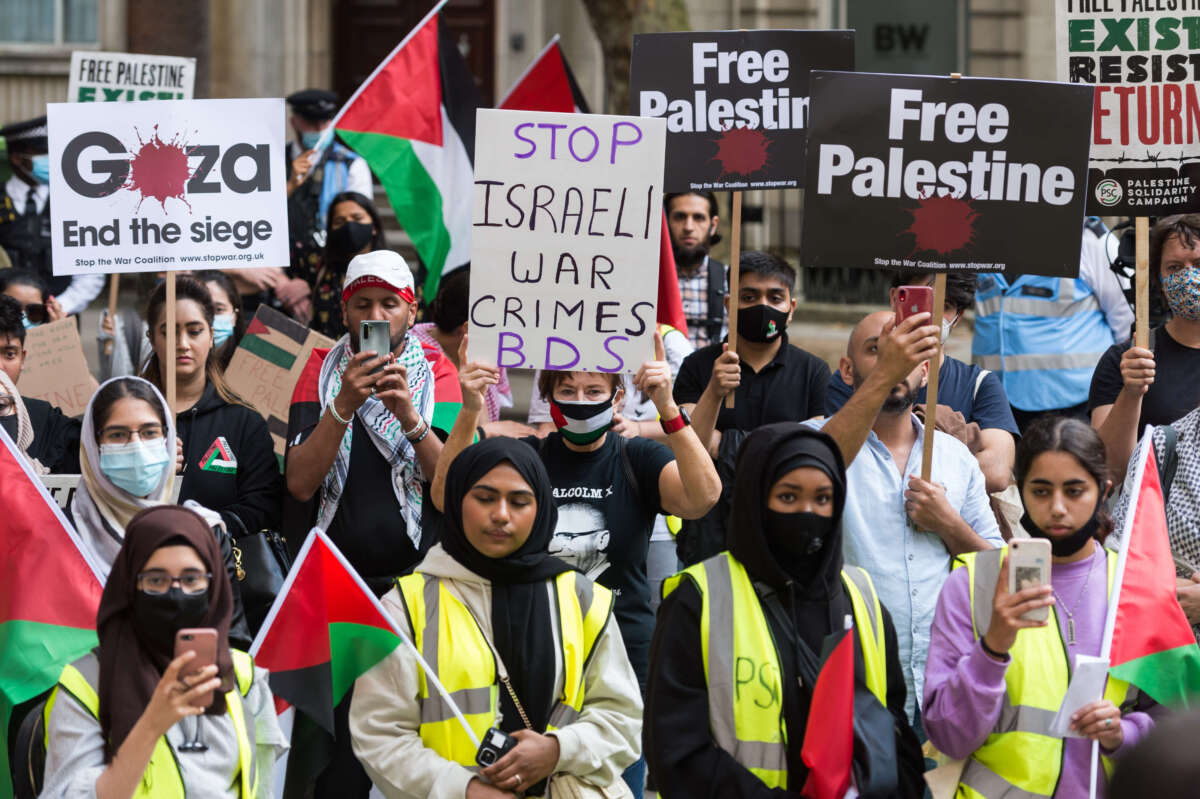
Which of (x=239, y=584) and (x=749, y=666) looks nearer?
(x=749, y=666)

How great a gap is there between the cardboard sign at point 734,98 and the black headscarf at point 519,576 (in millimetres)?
2228

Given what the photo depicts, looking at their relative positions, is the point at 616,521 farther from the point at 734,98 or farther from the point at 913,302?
the point at 734,98

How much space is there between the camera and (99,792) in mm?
3576

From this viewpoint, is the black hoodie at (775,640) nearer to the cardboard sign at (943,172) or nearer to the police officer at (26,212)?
the cardboard sign at (943,172)

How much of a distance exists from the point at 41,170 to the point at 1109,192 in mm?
6457

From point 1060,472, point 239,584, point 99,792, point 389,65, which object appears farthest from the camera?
point 389,65

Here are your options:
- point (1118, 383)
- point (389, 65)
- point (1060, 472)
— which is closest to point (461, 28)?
point (389, 65)

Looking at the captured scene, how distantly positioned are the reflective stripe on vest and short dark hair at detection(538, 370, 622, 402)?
3141 mm

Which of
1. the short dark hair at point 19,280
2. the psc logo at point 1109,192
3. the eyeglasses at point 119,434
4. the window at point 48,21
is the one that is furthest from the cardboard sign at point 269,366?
the window at point 48,21

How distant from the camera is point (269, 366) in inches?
258

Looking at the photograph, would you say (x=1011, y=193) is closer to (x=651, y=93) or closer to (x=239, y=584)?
(x=651, y=93)

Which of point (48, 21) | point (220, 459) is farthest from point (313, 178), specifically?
point (48, 21)

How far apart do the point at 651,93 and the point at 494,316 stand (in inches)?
61.2

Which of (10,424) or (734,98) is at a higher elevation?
(734,98)
